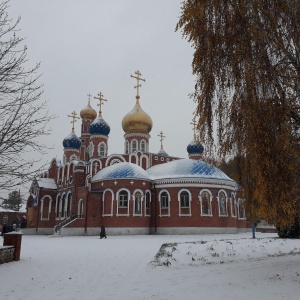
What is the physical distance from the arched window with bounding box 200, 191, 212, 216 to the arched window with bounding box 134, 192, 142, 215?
5419 mm

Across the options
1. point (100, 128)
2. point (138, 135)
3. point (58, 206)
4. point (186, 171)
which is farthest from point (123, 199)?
point (100, 128)

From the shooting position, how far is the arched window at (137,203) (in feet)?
97.4

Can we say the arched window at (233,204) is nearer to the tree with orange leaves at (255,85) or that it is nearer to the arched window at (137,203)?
the arched window at (137,203)

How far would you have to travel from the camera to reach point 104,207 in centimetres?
2945

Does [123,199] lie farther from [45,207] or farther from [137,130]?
[45,207]

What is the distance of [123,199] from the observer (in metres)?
29.6

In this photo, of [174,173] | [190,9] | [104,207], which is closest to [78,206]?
[104,207]

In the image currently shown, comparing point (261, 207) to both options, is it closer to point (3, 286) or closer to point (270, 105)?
point (270, 105)

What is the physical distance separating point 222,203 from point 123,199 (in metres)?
9.03

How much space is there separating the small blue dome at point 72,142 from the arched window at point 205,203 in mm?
18847

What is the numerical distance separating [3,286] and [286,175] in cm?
642

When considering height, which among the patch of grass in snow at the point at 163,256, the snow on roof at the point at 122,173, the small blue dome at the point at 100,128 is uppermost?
the small blue dome at the point at 100,128

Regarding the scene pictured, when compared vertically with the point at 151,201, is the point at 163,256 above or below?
below

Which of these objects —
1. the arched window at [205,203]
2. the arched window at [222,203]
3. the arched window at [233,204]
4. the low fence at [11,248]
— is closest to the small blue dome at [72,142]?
the arched window at [205,203]
